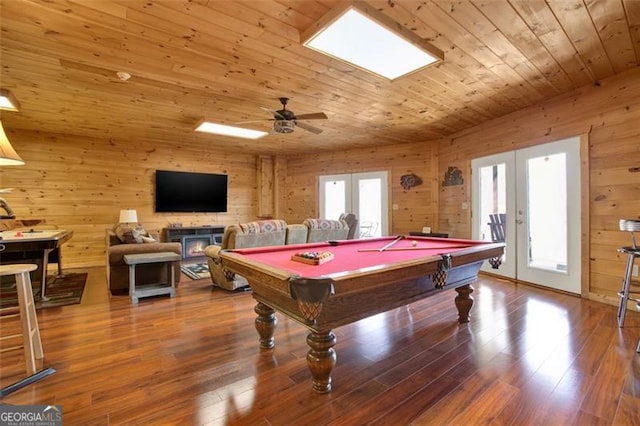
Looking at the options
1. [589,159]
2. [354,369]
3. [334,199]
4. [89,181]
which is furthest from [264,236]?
[89,181]

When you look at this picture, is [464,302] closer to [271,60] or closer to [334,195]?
[271,60]

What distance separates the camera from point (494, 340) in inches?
100

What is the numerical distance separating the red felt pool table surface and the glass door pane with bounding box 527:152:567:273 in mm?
1998

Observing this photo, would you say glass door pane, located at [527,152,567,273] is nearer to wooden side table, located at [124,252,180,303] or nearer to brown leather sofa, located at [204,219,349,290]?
brown leather sofa, located at [204,219,349,290]

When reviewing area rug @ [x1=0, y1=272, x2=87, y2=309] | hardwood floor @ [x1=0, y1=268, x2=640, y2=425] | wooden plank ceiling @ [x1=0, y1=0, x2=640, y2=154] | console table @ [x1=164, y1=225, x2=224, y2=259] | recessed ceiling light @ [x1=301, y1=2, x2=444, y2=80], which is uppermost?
wooden plank ceiling @ [x1=0, y1=0, x2=640, y2=154]

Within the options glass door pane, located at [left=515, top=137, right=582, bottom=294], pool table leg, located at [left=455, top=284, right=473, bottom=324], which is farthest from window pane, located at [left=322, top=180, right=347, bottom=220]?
pool table leg, located at [left=455, top=284, right=473, bottom=324]

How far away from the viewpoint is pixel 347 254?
2451 mm

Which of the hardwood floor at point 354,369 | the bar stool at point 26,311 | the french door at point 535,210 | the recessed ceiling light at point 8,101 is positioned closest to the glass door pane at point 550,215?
the french door at point 535,210

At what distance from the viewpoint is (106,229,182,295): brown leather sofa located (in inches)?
153

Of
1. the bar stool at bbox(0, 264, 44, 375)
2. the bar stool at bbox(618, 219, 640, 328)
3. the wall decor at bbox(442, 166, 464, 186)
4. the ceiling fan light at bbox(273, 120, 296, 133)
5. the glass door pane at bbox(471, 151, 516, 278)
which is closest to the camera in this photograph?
the bar stool at bbox(0, 264, 44, 375)

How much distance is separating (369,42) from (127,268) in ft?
12.9

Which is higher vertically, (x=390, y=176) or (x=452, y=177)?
(x=390, y=176)

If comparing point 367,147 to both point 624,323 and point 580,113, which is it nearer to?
point 580,113

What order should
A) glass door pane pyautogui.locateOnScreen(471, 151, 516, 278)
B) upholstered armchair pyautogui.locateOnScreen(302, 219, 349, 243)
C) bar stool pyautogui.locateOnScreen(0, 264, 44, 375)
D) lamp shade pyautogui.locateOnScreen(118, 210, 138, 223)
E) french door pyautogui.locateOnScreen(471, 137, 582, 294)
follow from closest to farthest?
1. bar stool pyautogui.locateOnScreen(0, 264, 44, 375)
2. french door pyautogui.locateOnScreen(471, 137, 582, 294)
3. upholstered armchair pyautogui.locateOnScreen(302, 219, 349, 243)
4. glass door pane pyautogui.locateOnScreen(471, 151, 516, 278)
5. lamp shade pyautogui.locateOnScreen(118, 210, 138, 223)
